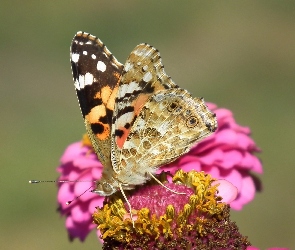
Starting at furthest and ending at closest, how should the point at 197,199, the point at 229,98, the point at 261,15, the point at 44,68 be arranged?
the point at 261,15
the point at 44,68
the point at 229,98
the point at 197,199

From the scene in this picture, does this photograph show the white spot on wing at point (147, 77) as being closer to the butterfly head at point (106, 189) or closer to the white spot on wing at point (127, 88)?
the white spot on wing at point (127, 88)

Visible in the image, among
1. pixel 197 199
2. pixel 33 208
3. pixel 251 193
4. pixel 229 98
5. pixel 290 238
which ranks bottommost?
pixel 197 199

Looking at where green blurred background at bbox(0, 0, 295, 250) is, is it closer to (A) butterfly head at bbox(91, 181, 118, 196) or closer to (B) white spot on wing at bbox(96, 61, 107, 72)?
(B) white spot on wing at bbox(96, 61, 107, 72)

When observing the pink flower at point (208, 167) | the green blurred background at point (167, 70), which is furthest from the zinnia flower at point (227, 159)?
the green blurred background at point (167, 70)

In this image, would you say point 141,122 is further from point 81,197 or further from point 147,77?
point 81,197

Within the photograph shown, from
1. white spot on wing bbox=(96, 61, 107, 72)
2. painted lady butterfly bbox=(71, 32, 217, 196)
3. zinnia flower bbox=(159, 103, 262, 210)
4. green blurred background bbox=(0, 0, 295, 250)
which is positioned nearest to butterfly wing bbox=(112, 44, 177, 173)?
painted lady butterfly bbox=(71, 32, 217, 196)

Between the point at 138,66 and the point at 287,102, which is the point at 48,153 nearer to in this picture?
the point at 287,102

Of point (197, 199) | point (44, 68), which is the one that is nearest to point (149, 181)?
point (197, 199)
